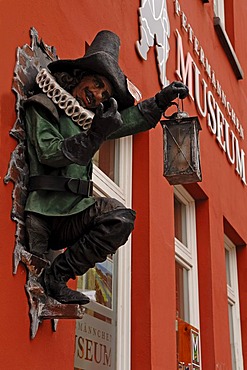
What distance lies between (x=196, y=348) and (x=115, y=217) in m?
2.52

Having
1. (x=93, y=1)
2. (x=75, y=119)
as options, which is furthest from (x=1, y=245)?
(x=93, y=1)

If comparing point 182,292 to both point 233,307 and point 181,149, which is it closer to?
point 233,307

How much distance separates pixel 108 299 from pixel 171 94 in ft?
4.64

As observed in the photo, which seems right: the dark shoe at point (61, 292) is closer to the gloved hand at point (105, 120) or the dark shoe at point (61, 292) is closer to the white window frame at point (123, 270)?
the gloved hand at point (105, 120)

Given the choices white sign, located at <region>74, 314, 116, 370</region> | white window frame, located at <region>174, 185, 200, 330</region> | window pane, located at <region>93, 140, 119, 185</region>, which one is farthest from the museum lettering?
white sign, located at <region>74, 314, 116, 370</region>

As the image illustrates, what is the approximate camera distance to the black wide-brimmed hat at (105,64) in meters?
2.80

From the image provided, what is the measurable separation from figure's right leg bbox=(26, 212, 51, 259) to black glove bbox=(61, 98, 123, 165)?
31cm

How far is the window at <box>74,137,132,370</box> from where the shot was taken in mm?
3631

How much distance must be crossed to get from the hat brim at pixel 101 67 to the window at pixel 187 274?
2284 millimetres

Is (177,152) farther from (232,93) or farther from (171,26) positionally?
(232,93)

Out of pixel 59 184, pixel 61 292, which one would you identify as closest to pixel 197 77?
pixel 59 184

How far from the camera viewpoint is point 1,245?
8.55 ft

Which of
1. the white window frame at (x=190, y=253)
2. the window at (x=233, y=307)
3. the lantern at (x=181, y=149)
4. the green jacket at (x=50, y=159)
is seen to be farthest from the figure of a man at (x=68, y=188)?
the window at (x=233, y=307)

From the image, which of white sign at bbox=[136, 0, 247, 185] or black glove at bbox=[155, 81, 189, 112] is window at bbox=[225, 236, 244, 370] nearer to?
white sign at bbox=[136, 0, 247, 185]
